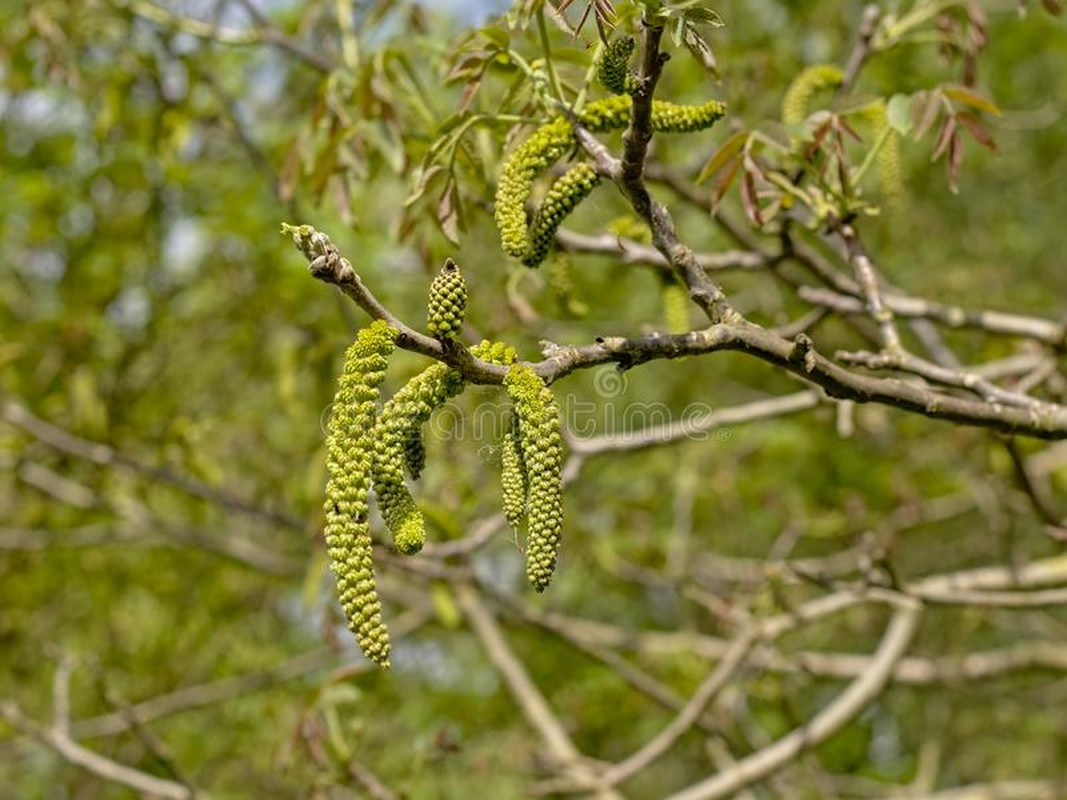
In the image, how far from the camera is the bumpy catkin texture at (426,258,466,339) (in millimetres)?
1337

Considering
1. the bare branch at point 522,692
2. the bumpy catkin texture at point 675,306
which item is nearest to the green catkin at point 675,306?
the bumpy catkin texture at point 675,306

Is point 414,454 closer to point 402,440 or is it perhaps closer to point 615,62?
point 402,440

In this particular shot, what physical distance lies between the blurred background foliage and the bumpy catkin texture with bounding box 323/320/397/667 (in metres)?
1.58

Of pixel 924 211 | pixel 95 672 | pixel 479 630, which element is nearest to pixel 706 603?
pixel 479 630

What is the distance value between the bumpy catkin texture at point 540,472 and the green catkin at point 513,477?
3cm

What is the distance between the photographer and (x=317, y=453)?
364 centimetres

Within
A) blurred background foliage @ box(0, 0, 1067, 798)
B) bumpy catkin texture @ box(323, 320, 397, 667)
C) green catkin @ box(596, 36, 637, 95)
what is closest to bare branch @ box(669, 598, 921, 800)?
blurred background foliage @ box(0, 0, 1067, 798)

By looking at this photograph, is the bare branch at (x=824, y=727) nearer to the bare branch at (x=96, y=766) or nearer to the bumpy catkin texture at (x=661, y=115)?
the bare branch at (x=96, y=766)

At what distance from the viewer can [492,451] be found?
2.76m

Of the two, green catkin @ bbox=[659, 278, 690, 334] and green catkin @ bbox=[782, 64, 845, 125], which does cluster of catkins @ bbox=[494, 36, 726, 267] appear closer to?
green catkin @ bbox=[659, 278, 690, 334]

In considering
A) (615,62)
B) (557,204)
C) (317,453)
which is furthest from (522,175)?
(317,453)

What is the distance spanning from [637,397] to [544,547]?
20.6ft

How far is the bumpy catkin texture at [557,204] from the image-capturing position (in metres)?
1.73

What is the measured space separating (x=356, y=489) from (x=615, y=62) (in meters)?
0.73
